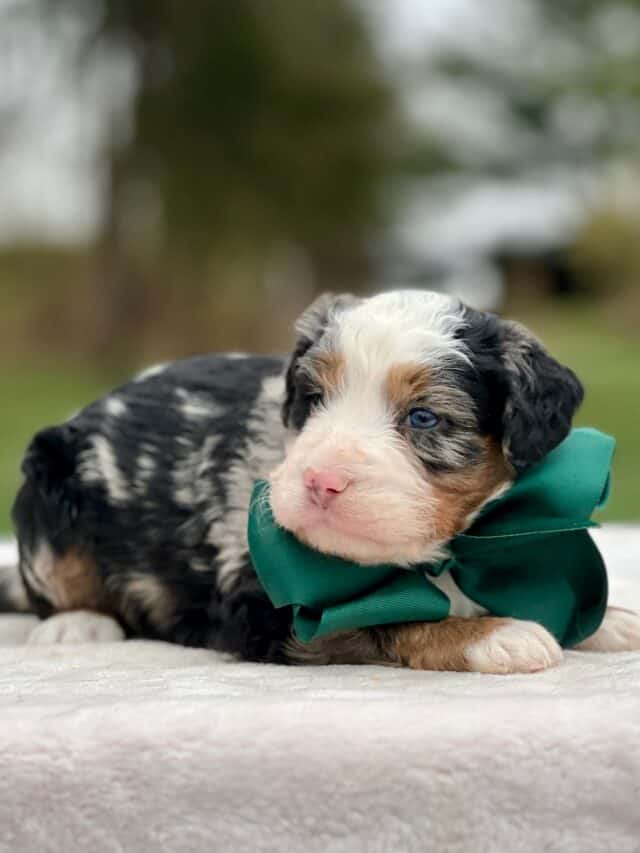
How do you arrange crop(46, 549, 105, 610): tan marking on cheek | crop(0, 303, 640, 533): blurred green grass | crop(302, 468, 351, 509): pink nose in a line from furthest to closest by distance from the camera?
crop(0, 303, 640, 533): blurred green grass → crop(46, 549, 105, 610): tan marking on cheek → crop(302, 468, 351, 509): pink nose

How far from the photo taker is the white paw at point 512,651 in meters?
2.51

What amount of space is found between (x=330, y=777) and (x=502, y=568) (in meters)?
0.90

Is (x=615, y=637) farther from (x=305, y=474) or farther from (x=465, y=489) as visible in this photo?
(x=305, y=474)

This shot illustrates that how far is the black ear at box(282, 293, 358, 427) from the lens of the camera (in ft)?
9.24

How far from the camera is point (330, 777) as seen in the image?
200 cm

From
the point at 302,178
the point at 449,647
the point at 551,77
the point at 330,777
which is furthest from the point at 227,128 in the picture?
the point at 330,777

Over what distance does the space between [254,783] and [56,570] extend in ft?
4.94

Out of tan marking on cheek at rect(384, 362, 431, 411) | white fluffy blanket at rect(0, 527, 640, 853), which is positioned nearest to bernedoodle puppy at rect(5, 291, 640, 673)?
tan marking on cheek at rect(384, 362, 431, 411)

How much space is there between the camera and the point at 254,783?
201 centimetres

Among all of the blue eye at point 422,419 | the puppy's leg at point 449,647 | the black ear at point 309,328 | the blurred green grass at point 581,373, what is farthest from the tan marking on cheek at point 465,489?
the blurred green grass at point 581,373

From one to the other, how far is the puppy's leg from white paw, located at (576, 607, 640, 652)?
34cm

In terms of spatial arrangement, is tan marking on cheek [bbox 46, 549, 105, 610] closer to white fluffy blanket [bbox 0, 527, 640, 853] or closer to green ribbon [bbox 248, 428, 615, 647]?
green ribbon [bbox 248, 428, 615, 647]

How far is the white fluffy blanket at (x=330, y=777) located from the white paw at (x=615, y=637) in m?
0.80

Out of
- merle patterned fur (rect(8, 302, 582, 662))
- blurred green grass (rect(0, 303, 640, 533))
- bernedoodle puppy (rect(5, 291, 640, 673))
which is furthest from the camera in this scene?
blurred green grass (rect(0, 303, 640, 533))
